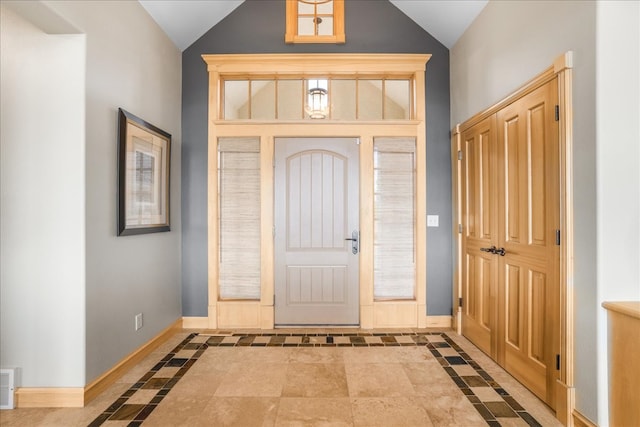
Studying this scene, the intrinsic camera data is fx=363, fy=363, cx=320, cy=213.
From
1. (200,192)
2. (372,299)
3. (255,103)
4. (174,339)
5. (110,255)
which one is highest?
(255,103)

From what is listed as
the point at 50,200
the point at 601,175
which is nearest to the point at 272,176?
the point at 50,200

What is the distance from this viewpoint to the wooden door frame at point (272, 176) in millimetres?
3752

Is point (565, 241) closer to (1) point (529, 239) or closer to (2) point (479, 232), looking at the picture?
(1) point (529, 239)

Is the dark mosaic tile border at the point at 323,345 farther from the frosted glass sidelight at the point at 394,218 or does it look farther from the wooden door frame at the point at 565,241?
the frosted glass sidelight at the point at 394,218

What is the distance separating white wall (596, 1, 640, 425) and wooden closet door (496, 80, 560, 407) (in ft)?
0.94

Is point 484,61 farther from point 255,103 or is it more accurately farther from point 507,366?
point 507,366

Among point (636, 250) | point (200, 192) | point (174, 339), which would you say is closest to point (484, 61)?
point (636, 250)

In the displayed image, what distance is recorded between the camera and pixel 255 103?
3842mm

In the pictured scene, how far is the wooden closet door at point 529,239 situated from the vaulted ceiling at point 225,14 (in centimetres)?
118

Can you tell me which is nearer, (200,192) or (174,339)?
(174,339)

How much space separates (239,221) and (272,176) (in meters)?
0.59

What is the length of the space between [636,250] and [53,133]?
132 inches

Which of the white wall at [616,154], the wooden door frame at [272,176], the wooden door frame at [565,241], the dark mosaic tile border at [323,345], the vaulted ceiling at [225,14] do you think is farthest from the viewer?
the wooden door frame at [272,176]

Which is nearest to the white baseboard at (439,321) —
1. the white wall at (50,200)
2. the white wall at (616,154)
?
the white wall at (616,154)
